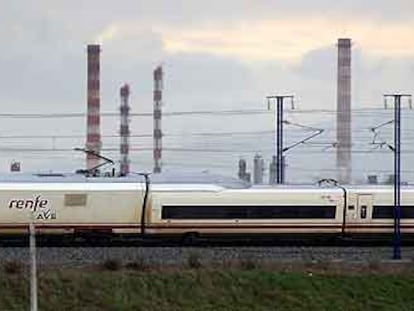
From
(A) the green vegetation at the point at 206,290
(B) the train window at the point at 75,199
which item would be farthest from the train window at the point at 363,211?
(A) the green vegetation at the point at 206,290

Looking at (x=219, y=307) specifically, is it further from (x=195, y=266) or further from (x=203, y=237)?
(x=203, y=237)

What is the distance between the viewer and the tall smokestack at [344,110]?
82.3 metres

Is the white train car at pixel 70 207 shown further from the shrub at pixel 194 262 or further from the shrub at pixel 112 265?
the shrub at pixel 112 265

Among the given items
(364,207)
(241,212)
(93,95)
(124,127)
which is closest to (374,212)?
(364,207)

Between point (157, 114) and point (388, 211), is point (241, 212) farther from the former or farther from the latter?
point (157, 114)

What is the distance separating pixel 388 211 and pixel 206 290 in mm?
15110

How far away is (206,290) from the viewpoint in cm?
2602

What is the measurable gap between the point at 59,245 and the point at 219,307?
14.2 m

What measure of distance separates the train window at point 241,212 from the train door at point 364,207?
109 cm

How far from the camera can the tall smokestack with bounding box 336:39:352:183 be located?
82.3m

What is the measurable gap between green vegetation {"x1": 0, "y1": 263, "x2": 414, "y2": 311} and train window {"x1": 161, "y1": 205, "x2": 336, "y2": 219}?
10957mm

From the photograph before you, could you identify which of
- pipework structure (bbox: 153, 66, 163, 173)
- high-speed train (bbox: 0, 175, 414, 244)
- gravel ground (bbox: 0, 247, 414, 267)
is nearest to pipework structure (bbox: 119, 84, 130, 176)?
pipework structure (bbox: 153, 66, 163, 173)

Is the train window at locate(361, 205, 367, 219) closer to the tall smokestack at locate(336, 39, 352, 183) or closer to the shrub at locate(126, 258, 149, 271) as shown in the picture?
the shrub at locate(126, 258, 149, 271)

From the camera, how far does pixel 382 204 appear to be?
39688 millimetres
